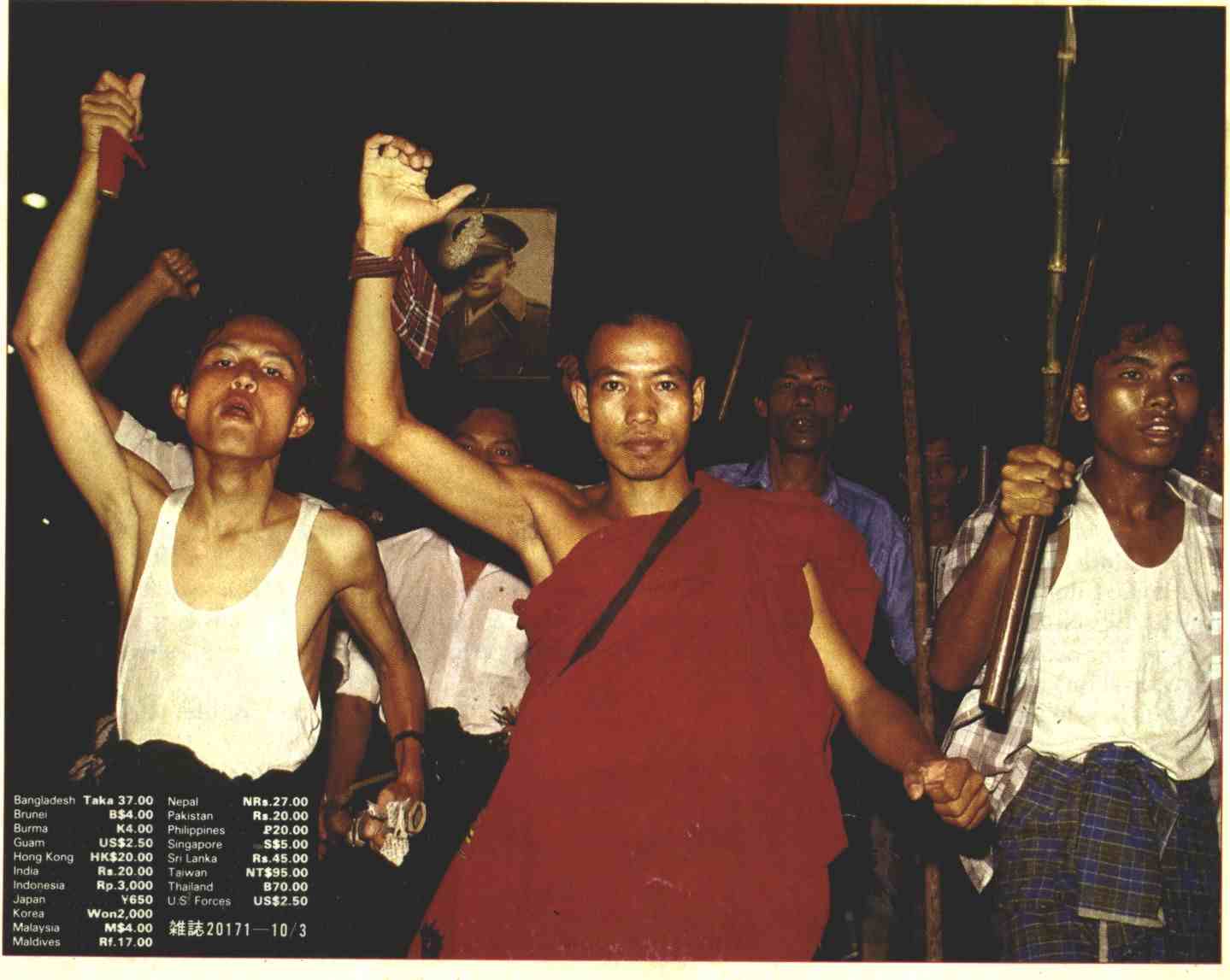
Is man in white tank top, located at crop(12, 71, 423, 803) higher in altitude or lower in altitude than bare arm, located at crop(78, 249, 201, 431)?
lower

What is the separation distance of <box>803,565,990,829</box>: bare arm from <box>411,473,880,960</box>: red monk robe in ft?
0.23

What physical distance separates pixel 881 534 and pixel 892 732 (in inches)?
80.4

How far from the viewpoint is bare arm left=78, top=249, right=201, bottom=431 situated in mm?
6105

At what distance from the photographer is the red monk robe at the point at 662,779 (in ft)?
16.3

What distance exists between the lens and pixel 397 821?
565 cm

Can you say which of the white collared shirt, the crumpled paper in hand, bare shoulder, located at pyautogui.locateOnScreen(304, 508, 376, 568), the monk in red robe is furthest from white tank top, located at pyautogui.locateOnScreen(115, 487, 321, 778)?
the white collared shirt

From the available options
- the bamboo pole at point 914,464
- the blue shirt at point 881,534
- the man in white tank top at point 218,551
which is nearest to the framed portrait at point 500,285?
the blue shirt at point 881,534

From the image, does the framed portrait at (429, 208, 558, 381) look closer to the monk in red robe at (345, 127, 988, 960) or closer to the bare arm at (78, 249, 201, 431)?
the bare arm at (78, 249, 201, 431)

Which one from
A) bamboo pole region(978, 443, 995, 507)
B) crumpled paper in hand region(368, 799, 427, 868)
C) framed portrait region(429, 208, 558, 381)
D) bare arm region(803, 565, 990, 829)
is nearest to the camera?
bare arm region(803, 565, 990, 829)

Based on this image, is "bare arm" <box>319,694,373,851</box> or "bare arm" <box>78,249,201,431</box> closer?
"bare arm" <box>319,694,373,851</box>

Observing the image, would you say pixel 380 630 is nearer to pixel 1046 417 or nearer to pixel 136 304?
pixel 136 304

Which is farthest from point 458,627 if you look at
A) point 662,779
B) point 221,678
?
point 662,779

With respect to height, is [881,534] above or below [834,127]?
below

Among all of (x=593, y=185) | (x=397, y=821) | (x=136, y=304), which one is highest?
(x=593, y=185)
